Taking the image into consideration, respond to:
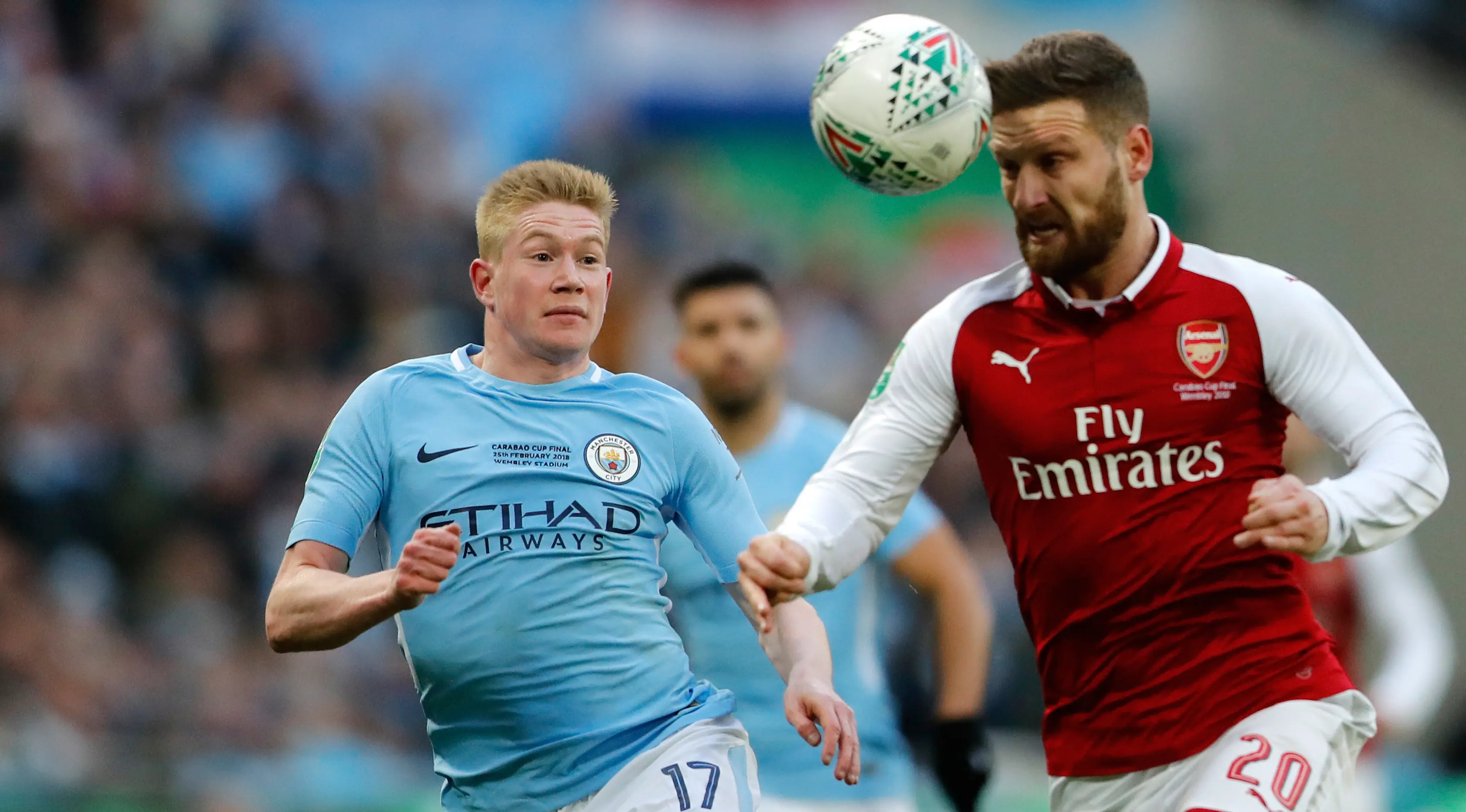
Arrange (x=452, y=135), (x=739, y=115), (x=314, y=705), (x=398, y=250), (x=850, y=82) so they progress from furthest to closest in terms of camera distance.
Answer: (x=739, y=115) < (x=452, y=135) < (x=398, y=250) < (x=314, y=705) < (x=850, y=82)

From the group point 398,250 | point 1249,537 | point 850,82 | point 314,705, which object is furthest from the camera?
point 398,250

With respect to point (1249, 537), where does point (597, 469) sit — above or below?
above

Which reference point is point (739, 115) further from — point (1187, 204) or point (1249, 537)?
point (1249, 537)

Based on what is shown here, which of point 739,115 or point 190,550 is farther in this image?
point 739,115

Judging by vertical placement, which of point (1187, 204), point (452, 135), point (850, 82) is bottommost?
point (850, 82)

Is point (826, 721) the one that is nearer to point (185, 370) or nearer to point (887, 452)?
point (887, 452)

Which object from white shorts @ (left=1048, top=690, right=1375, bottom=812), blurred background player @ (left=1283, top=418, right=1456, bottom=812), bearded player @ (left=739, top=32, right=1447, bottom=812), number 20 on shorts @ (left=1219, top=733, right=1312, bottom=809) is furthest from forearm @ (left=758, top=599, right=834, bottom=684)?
blurred background player @ (left=1283, top=418, right=1456, bottom=812)

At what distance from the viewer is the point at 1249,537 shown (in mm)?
4238

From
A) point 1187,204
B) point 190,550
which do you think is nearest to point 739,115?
point 1187,204

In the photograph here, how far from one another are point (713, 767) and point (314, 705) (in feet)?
21.7

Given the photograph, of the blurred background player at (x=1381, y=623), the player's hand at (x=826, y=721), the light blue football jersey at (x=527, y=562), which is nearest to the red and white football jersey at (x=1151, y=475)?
the player's hand at (x=826, y=721)

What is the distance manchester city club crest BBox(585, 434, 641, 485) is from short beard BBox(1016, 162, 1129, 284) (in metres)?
1.18

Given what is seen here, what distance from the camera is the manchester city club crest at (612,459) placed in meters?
4.78

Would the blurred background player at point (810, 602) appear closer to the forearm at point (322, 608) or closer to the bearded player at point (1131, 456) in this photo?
the bearded player at point (1131, 456)
